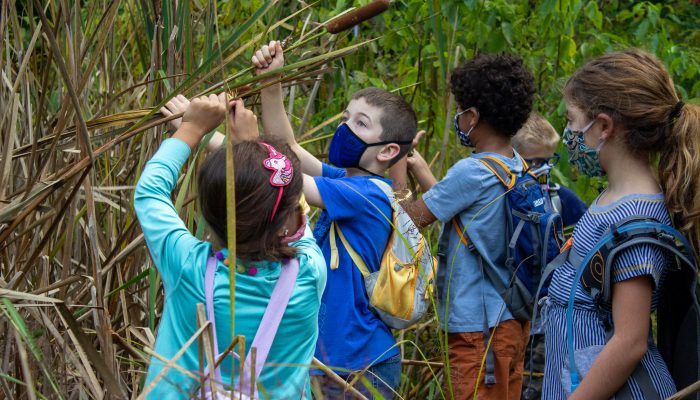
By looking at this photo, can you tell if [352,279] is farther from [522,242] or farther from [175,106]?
[175,106]

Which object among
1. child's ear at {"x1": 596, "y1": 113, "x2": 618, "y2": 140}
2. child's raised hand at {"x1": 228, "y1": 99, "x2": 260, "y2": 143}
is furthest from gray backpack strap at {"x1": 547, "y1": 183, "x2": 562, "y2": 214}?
child's raised hand at {"x1": 228, "y1": 99, "x2": 260, "y2": 143}

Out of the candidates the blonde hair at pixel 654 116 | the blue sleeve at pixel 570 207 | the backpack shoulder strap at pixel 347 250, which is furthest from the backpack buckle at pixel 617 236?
the blue sleeve at pixel 570 207

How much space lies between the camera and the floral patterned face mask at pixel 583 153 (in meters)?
2.15

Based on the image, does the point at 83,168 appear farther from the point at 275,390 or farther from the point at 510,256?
the point at 510,256

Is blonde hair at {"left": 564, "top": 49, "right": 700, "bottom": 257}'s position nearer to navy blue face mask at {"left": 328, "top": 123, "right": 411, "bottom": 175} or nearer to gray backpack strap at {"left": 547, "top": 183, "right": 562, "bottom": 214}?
navy blue face mask at {"left": 328, "top": 123, "right": 411, "bottom": 175}

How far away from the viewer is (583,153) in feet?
7.13

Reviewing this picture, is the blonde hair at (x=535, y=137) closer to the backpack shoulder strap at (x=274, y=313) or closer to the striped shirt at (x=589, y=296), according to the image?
the striped shirt at (x=589, y=296)

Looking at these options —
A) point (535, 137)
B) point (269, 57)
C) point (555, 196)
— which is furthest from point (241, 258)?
point (535, 137)

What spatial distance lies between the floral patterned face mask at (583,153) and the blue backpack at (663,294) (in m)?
0.23

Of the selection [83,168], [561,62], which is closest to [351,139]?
[83,168]

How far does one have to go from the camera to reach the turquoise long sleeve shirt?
179cm

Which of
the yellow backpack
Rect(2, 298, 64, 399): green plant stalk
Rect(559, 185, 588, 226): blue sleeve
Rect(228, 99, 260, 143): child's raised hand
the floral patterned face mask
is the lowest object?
Rect(559, 185, 588, 226): blue sleeve

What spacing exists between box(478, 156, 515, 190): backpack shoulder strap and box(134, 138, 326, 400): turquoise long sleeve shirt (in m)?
1.07

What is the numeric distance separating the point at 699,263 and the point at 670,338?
18cm
